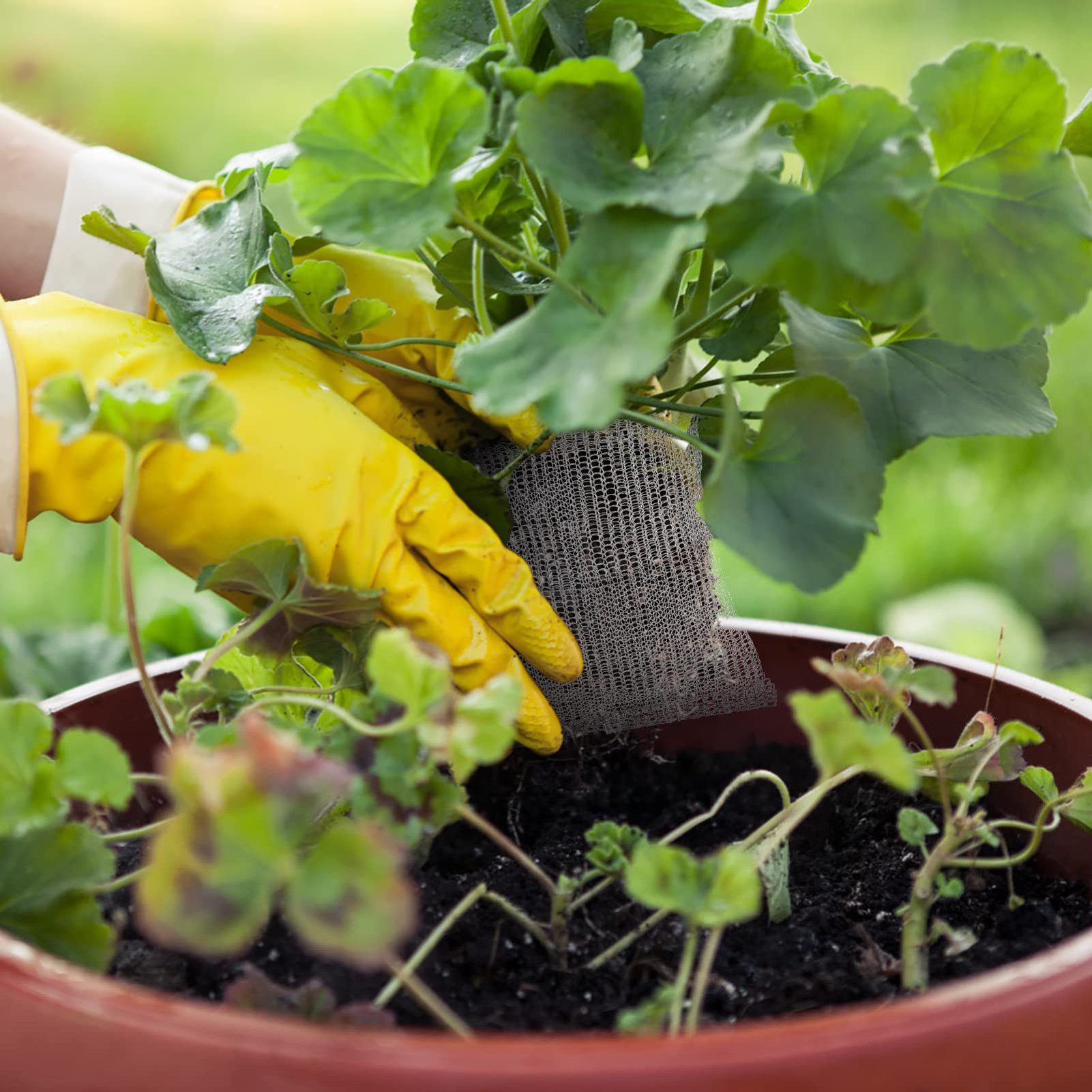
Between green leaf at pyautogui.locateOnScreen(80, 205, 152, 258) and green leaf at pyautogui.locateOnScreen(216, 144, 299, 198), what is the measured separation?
0.20 ft

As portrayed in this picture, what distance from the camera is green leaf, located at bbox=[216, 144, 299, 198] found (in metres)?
0.65

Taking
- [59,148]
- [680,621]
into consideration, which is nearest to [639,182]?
[680,621]

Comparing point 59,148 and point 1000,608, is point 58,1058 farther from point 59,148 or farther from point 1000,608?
point 1000,608

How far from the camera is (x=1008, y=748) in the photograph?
0.60m

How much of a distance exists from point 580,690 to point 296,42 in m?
3.48

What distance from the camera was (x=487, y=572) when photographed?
2.23 feet

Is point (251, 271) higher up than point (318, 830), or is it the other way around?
point (251, 271)

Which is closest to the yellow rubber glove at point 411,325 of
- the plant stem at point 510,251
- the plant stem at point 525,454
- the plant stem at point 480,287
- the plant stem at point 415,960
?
the plant stem at point 525,454

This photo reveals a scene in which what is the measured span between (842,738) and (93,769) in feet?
0.92

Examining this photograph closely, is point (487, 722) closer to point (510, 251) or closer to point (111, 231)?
point (510, 251)

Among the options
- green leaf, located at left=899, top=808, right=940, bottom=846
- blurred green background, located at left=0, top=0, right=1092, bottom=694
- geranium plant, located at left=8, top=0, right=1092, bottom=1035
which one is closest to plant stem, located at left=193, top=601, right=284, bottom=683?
geranium plant, located at left=8, top=0, right=1092, bottom=1035

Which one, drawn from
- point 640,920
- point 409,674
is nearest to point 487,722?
point 409,674

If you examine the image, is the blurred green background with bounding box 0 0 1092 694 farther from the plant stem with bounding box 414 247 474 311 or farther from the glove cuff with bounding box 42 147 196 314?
the plant stem with bounding box 414 247 474 311

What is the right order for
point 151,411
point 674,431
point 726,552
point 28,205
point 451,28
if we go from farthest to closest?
point 726,552 < point 28,205 < point 451,28 < point 674,431 < point 151,411
